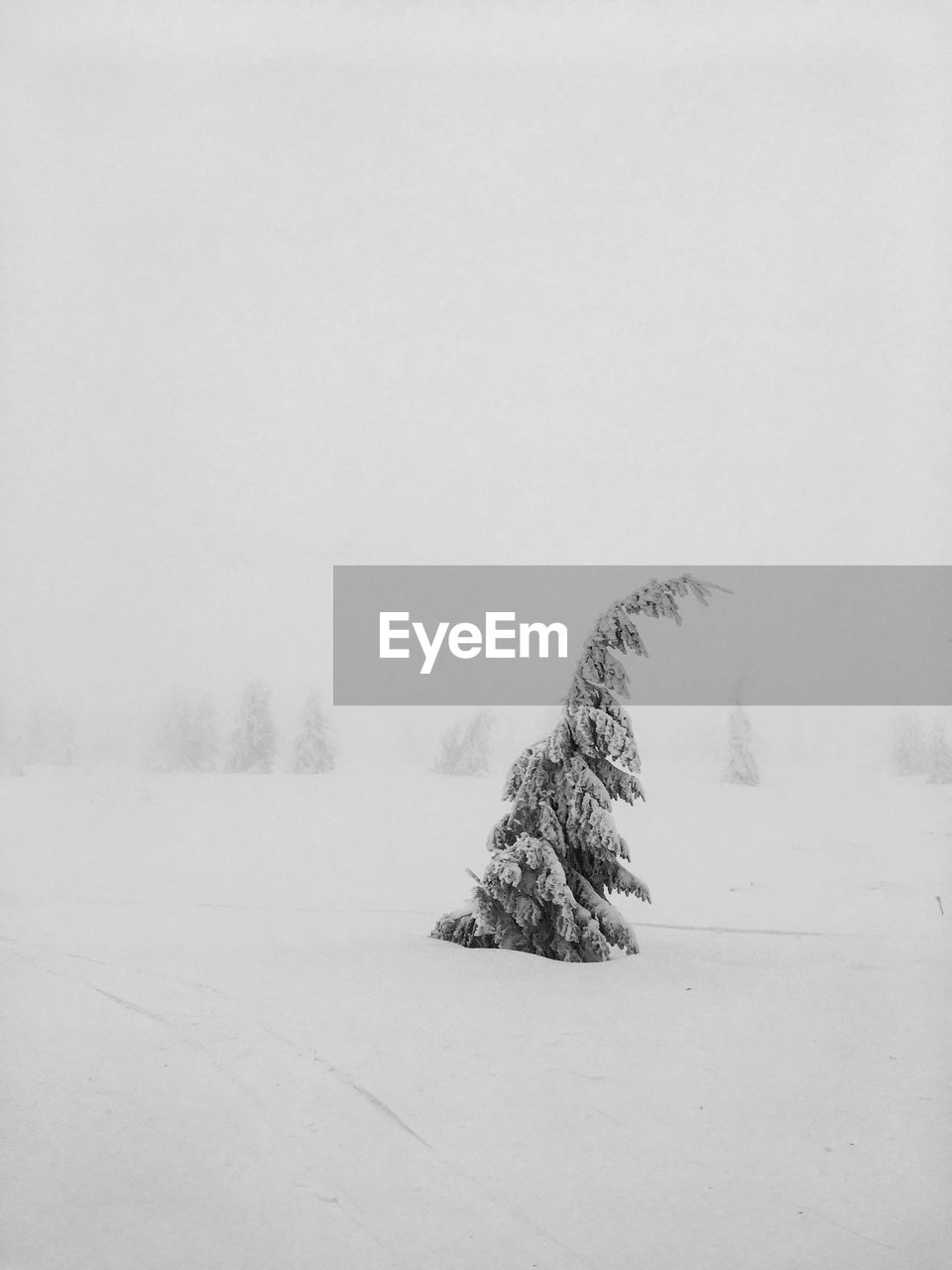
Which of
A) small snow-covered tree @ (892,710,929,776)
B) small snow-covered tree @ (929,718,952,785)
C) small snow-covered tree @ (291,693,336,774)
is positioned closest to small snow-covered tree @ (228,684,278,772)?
small snow-covered tree @ (291,693,336,774)

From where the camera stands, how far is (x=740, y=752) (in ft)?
128

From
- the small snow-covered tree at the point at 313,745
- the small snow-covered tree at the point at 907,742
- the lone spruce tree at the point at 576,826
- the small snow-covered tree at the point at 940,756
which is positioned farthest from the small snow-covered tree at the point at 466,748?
the lone spruce tree at the point at 576,826

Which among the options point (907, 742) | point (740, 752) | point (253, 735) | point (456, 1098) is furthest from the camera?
point (253, 735)

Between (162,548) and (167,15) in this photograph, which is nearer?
(167,15)

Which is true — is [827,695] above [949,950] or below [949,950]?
above

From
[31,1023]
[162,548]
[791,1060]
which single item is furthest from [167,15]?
[162,548]

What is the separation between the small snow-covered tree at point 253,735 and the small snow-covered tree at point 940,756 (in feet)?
103

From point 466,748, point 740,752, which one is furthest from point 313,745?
point 740,752

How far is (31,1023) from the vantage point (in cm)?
755

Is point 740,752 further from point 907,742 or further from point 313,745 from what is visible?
point 313,745

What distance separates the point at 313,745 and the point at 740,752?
2129 centimetres

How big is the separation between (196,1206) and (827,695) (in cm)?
3105

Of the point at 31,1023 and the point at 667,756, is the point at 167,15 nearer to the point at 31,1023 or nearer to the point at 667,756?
the point at 31,1023

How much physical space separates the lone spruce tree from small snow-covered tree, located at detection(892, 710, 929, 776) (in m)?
35.8
